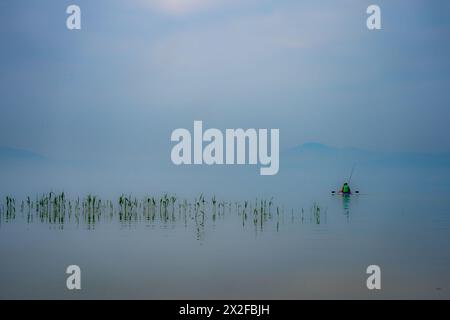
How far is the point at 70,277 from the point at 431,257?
2.60 meters

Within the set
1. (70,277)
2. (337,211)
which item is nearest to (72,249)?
(70,277)

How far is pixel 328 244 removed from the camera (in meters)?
6.10

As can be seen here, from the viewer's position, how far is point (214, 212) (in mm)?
6379
